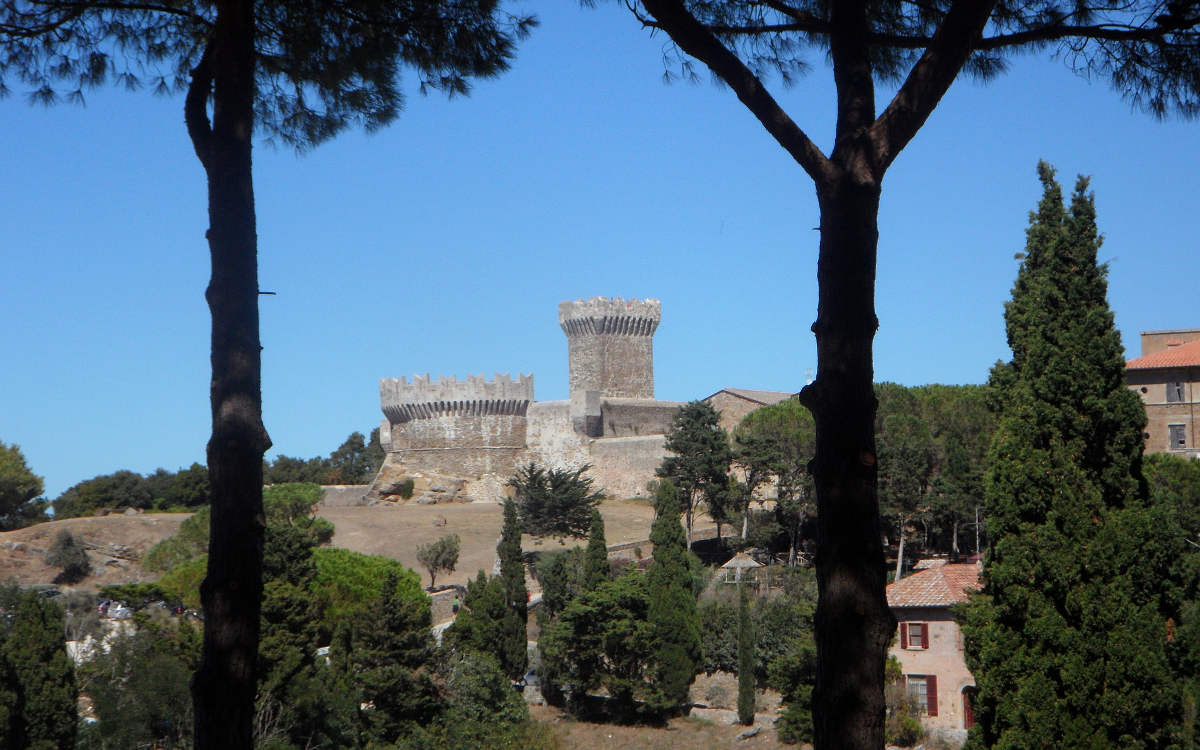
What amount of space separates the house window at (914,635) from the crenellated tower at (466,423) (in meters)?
27.9

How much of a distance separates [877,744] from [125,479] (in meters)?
55.2

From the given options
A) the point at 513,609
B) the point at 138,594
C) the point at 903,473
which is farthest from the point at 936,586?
the point at 138,594

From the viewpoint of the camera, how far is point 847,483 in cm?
464

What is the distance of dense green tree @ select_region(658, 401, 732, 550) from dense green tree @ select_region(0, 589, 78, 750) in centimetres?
2037

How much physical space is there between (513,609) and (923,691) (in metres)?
8.65

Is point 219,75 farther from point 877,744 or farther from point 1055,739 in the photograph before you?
point 1055,739

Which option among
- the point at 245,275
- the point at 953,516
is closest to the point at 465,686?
the point at 953,516

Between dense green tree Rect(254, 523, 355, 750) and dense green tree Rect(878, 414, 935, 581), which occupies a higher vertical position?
dense green tree Rect(878, 414, 935, 581)

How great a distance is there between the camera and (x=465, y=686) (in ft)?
68.7

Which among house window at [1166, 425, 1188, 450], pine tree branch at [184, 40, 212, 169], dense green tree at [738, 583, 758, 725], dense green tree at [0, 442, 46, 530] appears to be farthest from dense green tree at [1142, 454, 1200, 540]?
dense green tree at [0, 442, 46, 530]

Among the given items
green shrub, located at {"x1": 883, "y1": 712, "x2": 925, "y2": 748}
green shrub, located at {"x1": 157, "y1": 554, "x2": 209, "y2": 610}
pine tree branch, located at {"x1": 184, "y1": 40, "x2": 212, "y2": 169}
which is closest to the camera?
pine tree branch, located at {"x1": 184, "y1": 40, "x2": 212, "y2": 169}

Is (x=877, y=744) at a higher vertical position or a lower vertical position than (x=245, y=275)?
lower

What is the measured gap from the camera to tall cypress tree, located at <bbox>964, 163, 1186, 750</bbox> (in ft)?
34.7

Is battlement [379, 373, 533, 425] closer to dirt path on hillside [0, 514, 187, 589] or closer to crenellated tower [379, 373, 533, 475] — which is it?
crenellated tower [379, 373, 533, 475]
